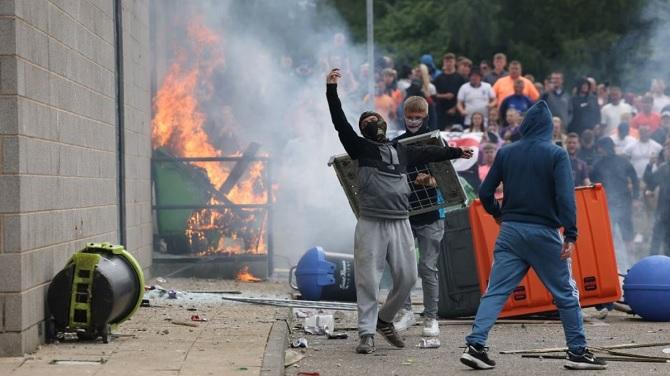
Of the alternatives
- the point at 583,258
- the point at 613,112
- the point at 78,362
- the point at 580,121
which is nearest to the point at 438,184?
the point at 583,258

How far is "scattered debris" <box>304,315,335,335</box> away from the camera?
1084 cm

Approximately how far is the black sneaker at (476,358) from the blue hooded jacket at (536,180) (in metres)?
0.90

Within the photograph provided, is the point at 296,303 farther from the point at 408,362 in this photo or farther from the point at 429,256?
the point at 408,362

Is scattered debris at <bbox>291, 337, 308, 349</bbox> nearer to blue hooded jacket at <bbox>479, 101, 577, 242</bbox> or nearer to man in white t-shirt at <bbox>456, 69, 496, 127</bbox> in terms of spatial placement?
blue hooded jacket at <bbox>479, 101, 577, 242</bbox>

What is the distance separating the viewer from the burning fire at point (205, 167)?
15.8m

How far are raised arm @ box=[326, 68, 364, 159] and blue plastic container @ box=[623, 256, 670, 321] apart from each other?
340 centimetres

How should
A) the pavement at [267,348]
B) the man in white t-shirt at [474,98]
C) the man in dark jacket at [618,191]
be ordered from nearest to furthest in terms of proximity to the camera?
1. the pavement at [267,348]
2. the man in dark jacket at [618,191]
3. the man in white t-shirt at [474,98]

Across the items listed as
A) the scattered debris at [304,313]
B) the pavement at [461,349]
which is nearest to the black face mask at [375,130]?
the pavement at [461,349]

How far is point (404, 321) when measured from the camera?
434 inches

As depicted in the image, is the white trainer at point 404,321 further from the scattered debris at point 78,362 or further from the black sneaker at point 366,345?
the scattered debris at point 78,362

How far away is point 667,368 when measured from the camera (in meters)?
8.95

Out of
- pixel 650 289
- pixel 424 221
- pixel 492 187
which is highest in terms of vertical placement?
pixel 492 187

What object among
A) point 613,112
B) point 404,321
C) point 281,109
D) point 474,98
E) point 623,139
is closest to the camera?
point 404,321

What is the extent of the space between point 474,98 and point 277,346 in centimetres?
1109
